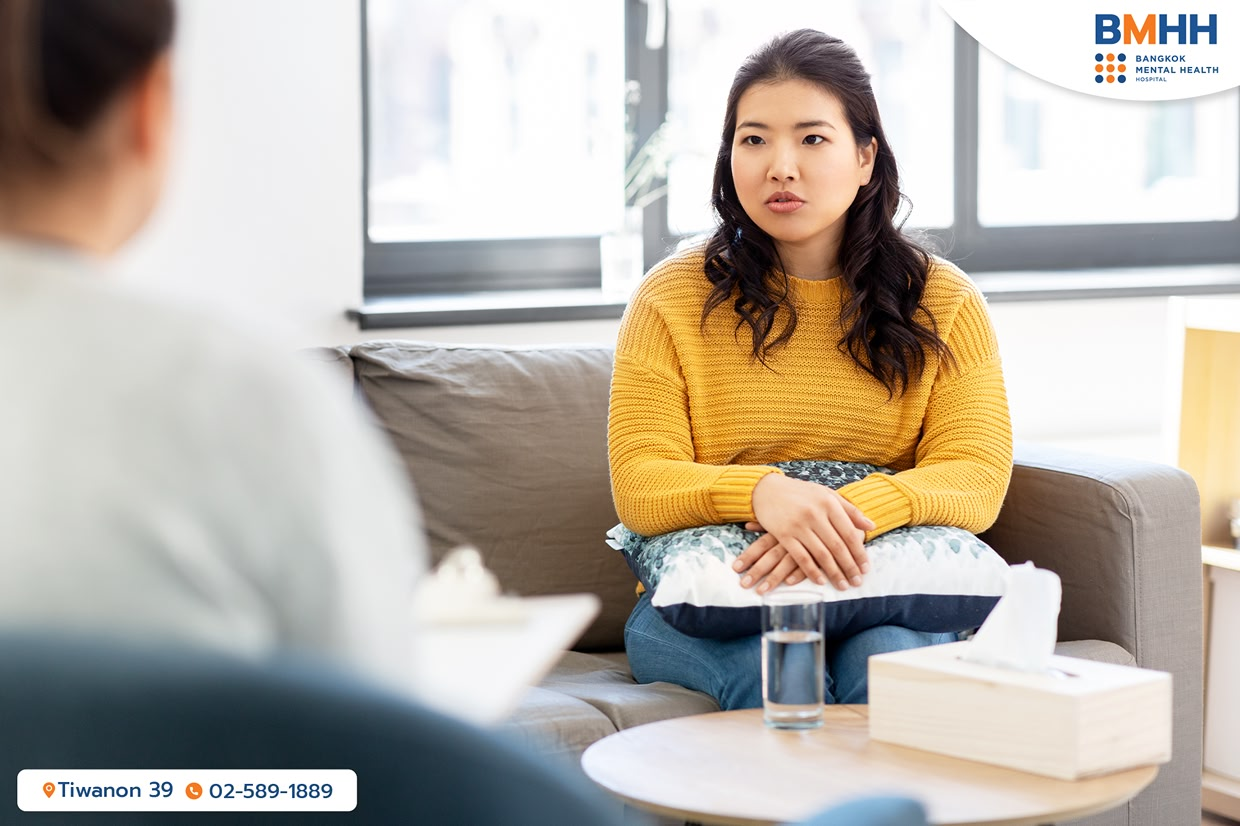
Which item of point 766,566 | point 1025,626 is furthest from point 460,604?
point 766,566

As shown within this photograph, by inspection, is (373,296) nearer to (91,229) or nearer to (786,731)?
(786,731)

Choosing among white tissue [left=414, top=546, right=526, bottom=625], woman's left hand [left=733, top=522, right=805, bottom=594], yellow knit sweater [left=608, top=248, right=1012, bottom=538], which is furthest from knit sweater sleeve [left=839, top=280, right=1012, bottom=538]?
white tissue [left=414, top=546, right=526, bottom=625]

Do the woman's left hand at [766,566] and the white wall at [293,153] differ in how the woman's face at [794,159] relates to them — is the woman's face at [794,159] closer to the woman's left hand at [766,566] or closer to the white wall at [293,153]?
the woman's left hand at [766,566]

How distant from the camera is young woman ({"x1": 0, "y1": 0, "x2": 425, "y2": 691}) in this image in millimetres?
452

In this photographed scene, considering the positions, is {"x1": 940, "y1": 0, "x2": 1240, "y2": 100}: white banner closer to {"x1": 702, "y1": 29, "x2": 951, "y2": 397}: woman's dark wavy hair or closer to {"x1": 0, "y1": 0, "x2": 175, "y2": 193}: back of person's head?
{"x1": 702, "y1": 29, "x2": 951, "y2": 397}: woman's dark wavy hair

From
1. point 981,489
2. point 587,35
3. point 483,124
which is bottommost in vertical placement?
point 981,489

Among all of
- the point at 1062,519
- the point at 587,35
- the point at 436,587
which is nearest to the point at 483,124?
the point at 587,35

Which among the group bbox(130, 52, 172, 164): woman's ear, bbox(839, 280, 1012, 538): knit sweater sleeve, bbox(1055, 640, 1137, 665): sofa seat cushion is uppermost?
bbox(130, 52, 172, 164): woman's ear

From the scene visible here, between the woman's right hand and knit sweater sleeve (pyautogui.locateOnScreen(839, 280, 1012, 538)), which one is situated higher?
knit sweater sleeve (pyautogui.locateOnScreen(839, 280, 1012, 538))

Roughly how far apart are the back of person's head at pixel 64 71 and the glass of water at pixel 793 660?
896mm

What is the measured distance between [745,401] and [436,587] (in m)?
1.24

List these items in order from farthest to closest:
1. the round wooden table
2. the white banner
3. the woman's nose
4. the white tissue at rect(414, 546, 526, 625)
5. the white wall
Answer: the white banner → the white wall → the woman's nose → the round wooden table → the white tissue at rect(414, 546, 526, 625)

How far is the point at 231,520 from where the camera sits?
1.50 ft

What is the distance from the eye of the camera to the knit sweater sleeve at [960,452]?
1710 mm
